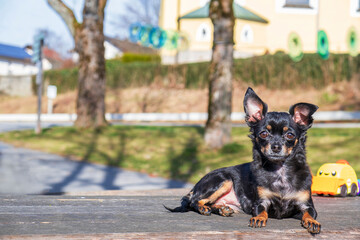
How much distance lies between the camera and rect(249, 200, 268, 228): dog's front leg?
3.19 metres

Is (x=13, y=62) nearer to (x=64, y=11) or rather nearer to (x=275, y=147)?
(x=64, y=11)

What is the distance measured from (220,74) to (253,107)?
10061mm

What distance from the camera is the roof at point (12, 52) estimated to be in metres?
77.1

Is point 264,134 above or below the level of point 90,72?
below

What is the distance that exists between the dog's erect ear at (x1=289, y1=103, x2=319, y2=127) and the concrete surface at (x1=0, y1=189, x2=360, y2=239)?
2.49 feet

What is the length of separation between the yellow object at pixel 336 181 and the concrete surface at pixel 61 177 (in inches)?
227

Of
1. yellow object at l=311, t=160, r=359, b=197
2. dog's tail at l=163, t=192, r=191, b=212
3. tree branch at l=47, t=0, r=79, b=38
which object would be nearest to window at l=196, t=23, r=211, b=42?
tree branch at l=47, t=0, r=79, b=38

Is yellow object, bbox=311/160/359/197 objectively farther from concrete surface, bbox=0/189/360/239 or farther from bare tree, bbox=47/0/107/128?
bare tree, bbox=47/0/107/128

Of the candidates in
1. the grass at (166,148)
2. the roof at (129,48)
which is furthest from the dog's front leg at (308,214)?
the roof at (129,48)

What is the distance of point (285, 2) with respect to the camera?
47062 mm

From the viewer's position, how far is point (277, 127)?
3.70 metres

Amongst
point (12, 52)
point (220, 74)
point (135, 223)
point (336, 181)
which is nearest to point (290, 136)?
point (135, 223)

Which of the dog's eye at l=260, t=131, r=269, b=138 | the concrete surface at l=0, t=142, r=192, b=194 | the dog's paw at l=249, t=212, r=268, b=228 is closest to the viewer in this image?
the dog's paw at l=249, t=212, r=268, b=228

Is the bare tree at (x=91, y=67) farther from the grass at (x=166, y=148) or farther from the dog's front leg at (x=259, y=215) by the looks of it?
the dog's front leg at (x=259, y=215)
